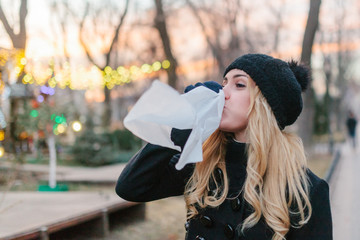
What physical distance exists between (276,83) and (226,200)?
611 millimetres

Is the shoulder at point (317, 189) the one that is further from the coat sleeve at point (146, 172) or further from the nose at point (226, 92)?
the coat sleeve at point (146, 172)

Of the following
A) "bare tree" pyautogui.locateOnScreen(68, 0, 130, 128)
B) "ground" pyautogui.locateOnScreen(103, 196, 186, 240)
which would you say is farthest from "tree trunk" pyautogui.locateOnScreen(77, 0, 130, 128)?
"ground" pyautogui.locateOnScreen(103, 196, 186, 240)

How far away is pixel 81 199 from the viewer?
6.74 metres

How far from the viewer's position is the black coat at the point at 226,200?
1.77m

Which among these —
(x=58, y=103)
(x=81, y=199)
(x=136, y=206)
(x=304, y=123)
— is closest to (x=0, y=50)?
(x=58, y=103)

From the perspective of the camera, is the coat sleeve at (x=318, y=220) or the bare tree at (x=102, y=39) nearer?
the coat sleeve at (x=318, y=220)

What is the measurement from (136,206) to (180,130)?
17.1 feet

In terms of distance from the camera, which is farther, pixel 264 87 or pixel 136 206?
pixel 136 206

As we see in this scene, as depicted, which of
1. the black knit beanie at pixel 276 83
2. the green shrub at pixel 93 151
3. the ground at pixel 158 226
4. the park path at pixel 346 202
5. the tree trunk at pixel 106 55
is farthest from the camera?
the tree trunk at pixel 106 55

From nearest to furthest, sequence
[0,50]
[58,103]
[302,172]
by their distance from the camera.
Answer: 1. [302,172]
2. [0,50]
3. [58,103]

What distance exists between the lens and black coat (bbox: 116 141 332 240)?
69.6 inches

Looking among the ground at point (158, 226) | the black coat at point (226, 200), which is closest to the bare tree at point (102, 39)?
the ground at point (158, 226)

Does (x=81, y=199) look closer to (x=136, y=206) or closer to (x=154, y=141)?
(x=136, y=206)

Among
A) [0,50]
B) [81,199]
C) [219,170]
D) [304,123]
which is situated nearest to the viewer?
[219,170]
